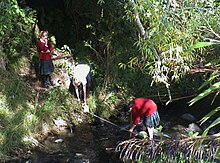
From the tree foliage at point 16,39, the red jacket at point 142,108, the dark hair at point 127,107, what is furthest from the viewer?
the dark hair at point 127,107

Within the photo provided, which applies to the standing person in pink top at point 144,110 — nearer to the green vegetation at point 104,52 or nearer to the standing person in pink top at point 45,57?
the green vegetation at point 104,52

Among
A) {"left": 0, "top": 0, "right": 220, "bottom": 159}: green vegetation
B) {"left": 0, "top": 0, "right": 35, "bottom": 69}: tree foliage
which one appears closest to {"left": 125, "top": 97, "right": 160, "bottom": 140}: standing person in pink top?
{"left": 0, "top": 0, "right": 220, "bottom": 159}: green vegetation

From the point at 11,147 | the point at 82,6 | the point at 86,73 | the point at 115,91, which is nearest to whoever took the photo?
the point at 11,147

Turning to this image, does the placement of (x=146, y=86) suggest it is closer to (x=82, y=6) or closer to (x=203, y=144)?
(x=82, y=6)

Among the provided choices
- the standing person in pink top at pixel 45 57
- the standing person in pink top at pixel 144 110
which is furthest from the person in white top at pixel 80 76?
the standing person in pink top at pixel 144 110

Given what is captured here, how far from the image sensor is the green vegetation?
5738 mm

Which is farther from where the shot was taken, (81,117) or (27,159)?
(81,117)

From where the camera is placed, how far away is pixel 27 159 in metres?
6.11

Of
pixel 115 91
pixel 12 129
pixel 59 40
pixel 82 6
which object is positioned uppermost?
pixel 82 6

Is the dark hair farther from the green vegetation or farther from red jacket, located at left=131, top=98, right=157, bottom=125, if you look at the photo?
red jacket, located at left=131, top=98, right=157, bottom=125

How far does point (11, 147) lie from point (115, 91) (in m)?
3.28

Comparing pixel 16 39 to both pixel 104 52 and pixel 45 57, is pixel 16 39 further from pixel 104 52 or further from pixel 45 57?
pixel 104 52

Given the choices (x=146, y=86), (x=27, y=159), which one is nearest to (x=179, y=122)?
(x=146, y=86)

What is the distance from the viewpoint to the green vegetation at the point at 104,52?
5.74 meters
